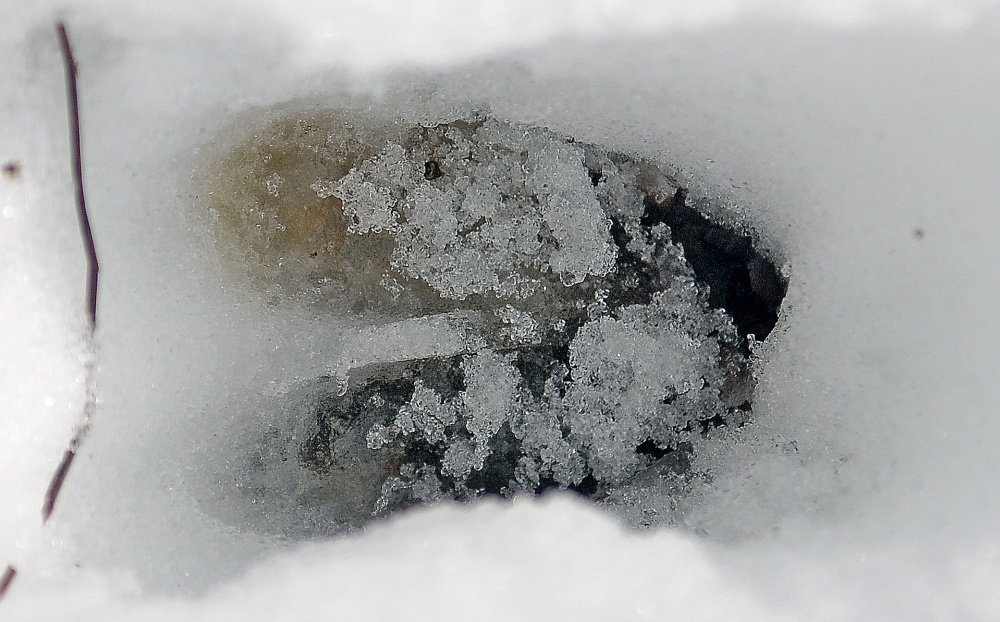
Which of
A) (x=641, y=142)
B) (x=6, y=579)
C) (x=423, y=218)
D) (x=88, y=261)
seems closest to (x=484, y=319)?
(x=423, y=218)

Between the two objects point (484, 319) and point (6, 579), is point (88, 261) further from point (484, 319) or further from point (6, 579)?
point (484, 319)

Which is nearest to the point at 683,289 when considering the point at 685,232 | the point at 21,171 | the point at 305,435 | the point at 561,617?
the point at 685,232

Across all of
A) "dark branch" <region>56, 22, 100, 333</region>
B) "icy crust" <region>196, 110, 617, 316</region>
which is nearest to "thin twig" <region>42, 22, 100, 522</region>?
"dark branch" <region>56, 22, 100, 333</region>

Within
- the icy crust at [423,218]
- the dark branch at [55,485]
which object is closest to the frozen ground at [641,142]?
the dark branch at [55,485]

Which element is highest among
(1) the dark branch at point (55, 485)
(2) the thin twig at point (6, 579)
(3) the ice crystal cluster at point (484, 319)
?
(3) the ice crystal cluster at point (484, 319)

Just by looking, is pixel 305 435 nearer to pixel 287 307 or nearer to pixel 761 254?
pixel 287 307

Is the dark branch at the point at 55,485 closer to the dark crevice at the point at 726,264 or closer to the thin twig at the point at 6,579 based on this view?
the thin twig at the point at 6,579

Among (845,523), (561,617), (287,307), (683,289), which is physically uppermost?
(683,289)

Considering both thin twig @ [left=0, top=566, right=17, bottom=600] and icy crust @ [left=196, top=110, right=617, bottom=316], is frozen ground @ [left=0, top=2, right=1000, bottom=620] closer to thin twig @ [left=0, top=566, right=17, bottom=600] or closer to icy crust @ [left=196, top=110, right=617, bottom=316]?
thin twig @ [left=0, top=566, right=17, bottom=600]
